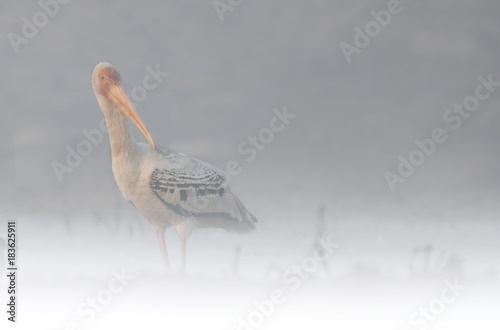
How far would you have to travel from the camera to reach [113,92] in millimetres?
3715

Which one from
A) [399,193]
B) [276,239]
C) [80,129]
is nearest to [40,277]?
[80,129]

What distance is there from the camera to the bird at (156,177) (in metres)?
3.71

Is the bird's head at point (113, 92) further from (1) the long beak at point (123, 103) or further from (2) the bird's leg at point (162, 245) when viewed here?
(2) the bird's leg at point (162, 245)

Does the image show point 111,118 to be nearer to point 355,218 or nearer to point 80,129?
point 80,129

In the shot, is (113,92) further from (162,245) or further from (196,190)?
(162,245)

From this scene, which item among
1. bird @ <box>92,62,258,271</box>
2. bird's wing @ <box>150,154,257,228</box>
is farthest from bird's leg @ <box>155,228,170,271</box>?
bird's wing @ <box>150,154,257,228</box>

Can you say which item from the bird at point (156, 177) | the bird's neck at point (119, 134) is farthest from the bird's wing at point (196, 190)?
the bird's neck at point (119, 134)

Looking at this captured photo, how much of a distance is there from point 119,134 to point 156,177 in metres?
0.31

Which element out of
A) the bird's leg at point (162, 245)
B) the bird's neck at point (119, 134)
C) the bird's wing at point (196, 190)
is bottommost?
the bird's leg at point (162, 245)

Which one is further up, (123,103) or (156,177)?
(123,103)

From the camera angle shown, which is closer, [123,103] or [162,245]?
[123,103]

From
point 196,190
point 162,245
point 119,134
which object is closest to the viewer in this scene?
point 119,134

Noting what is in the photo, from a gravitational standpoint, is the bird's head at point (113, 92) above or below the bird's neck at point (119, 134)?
above

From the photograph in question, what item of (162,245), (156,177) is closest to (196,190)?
(156,177)
